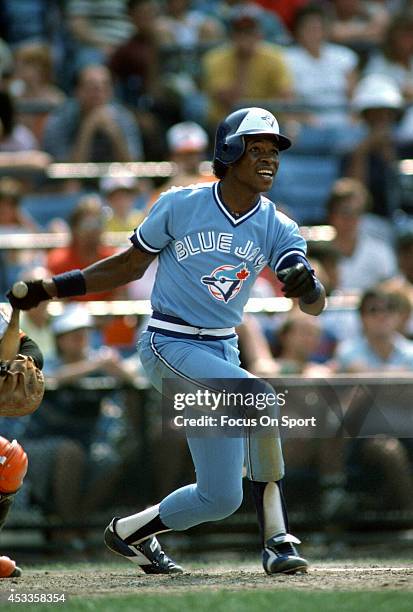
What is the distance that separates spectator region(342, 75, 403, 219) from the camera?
11.1m

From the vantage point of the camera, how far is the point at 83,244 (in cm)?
945

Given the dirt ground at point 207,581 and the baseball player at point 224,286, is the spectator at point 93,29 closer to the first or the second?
the baseball player at point 224,286

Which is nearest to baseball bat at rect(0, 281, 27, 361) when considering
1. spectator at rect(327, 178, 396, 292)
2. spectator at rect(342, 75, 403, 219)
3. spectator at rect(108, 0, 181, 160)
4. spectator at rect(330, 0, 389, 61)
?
spectator at rect(327, 178, 396, 292)

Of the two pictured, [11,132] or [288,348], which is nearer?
[288,348]

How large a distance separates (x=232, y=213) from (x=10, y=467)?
4.83 ft

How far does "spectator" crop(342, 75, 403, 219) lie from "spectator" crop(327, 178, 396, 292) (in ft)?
2.85

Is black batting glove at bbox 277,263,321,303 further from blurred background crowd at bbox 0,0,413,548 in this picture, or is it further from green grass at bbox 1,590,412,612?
blurred background crowd at bbox 0,0,413,548

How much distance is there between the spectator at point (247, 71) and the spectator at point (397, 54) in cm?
106

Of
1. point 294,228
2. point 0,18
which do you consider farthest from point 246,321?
point 0,18

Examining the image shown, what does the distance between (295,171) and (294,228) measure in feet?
18.9

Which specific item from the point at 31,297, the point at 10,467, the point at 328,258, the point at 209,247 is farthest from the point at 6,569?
the point at 328,258

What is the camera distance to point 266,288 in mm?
9594

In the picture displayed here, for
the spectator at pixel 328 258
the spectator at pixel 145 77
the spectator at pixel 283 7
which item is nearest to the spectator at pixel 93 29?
the spectator at pixel 145 77

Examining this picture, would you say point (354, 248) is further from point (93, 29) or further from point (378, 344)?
point (93, 29)
